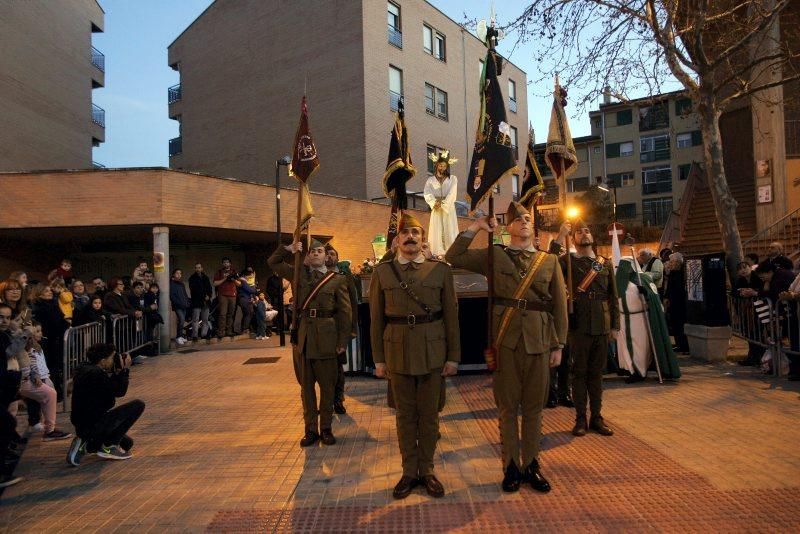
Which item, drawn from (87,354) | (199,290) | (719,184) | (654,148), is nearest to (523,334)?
(87,354)

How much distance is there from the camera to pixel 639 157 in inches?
1885

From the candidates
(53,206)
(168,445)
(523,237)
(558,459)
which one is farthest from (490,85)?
(53,206)

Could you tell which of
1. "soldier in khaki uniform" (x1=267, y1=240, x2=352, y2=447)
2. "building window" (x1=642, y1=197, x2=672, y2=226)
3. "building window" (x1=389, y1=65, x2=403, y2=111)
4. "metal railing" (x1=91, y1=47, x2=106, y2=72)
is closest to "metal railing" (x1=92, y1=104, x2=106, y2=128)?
"metal railing" (x1=91, y1=47, x2=106, y2=72)

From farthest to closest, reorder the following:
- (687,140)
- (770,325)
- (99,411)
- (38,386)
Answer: (687,140) < (770,325) < (38,386) < (99,411)

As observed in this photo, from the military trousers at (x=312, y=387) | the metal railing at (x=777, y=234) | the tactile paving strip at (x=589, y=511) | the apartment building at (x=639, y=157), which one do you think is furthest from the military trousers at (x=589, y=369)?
the apartment building at (x=639, y=157)

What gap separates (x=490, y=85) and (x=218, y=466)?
4.43m

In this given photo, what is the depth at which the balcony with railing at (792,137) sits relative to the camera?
20.1 m

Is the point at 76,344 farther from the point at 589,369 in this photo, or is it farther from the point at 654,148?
the point at 654,148

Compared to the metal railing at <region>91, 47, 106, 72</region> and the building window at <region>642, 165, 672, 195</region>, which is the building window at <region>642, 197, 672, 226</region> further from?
the metal railing at <region>91, 47, 106, 72</region>

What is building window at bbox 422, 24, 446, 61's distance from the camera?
29.7 metres

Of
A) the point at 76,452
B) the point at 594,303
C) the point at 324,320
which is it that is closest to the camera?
the point at 76,452

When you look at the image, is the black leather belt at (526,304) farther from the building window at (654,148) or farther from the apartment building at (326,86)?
the building window at (654,148)

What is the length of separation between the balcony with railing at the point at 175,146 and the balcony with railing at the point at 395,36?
1373 cm

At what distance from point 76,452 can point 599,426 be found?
5114 millimetres
